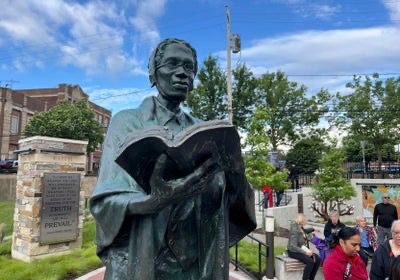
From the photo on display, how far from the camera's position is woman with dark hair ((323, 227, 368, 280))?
4074 mm

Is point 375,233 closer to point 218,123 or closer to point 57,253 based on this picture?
point 57,253

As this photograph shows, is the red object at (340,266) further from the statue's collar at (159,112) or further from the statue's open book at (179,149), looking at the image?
the statue's open book at (179,149)

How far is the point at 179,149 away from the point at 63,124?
1255 inches

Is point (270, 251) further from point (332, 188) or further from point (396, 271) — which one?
point (332, 188)

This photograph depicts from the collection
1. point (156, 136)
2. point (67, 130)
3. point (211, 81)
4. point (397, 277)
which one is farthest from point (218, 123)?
point (67, 130)

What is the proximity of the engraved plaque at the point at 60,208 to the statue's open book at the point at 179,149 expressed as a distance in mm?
7729

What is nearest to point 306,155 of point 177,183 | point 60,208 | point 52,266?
point 60,208

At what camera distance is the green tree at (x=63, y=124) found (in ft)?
102

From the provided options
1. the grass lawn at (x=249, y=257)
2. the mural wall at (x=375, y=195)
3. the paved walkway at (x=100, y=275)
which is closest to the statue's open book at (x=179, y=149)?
the paved walkway at (x=100, y=275)

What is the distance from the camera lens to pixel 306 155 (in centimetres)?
2816

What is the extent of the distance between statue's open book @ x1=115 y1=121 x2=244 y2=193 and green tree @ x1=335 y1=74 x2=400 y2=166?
24536 mm

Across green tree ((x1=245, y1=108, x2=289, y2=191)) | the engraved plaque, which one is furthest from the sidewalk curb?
green tree ((x1=245, y1=108, x2=289, y2=191))

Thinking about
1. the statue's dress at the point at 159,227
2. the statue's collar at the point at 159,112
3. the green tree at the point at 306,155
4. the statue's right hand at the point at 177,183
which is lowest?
the statue's dress at the point at 159,227

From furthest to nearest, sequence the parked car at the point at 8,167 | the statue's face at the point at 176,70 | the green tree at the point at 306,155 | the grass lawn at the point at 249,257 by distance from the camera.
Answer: the parked car at the point at 8,167 → the green tree at the point at 306,155 → the grass lawn at the point at 249,257 → the statue's face at the point at 176,70
